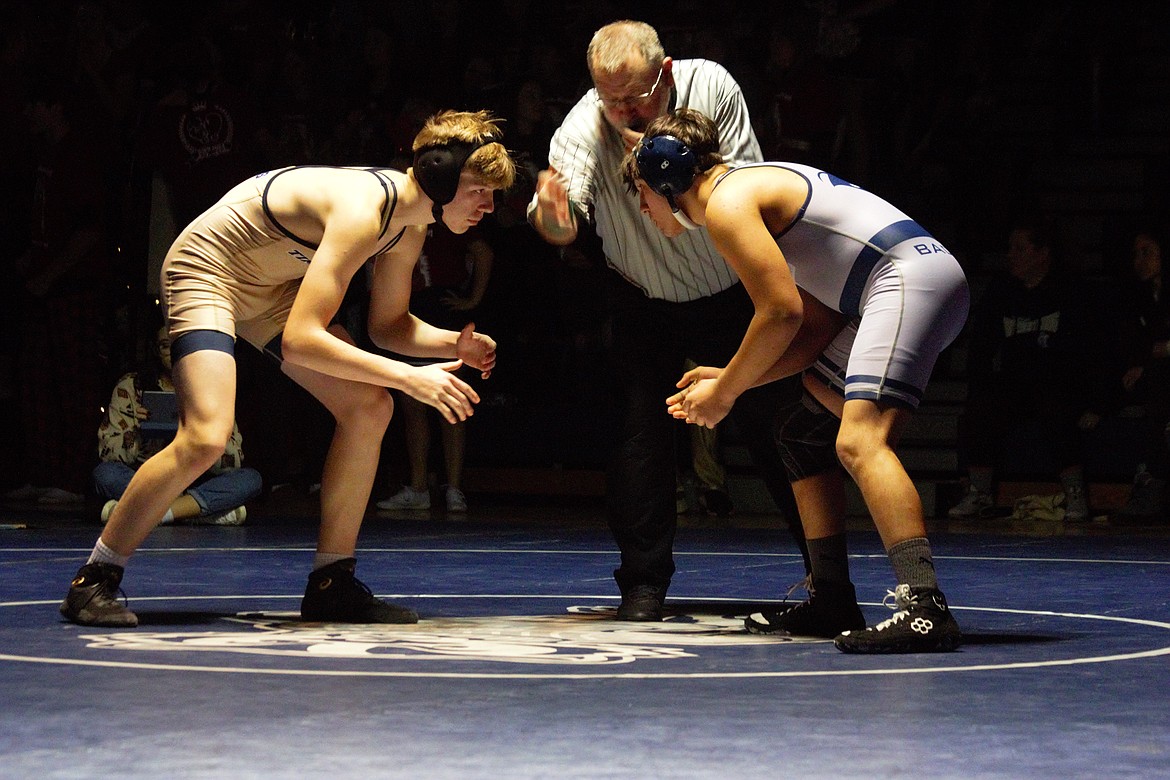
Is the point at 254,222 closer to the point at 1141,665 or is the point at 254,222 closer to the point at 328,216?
the point at 328,216

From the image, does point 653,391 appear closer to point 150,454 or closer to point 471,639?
point 471,639

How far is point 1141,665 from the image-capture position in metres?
3.79

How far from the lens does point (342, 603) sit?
4.70 meters

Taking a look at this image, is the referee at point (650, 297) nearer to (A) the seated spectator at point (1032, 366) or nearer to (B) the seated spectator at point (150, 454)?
(B) the seated spectator at point (150, 454)

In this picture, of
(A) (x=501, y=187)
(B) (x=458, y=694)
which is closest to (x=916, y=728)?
(B) (x=458, y=694)

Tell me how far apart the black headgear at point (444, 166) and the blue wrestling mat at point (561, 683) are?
105 centimetres

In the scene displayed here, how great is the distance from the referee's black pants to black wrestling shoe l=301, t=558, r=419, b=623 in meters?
0.68

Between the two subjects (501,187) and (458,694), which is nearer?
(458,694)

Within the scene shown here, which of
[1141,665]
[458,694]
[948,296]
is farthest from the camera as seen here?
[948,296]

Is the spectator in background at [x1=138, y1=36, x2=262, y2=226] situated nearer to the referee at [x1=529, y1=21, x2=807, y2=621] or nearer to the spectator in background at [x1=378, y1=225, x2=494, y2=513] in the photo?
the spectator in background at [x1=378, y1=225, x2=494, y2=513]

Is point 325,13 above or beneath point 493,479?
above

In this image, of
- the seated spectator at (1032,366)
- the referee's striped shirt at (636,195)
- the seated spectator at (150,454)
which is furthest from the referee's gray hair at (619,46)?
the seated spectator at (1032,366)

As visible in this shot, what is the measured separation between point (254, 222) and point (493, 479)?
18.7 ft

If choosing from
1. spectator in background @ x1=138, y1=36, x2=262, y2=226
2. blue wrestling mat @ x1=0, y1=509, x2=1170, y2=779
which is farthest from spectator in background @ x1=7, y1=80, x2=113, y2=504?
blue wrestling mat @ x1=0, y1=509, x2=1170, y2=779
